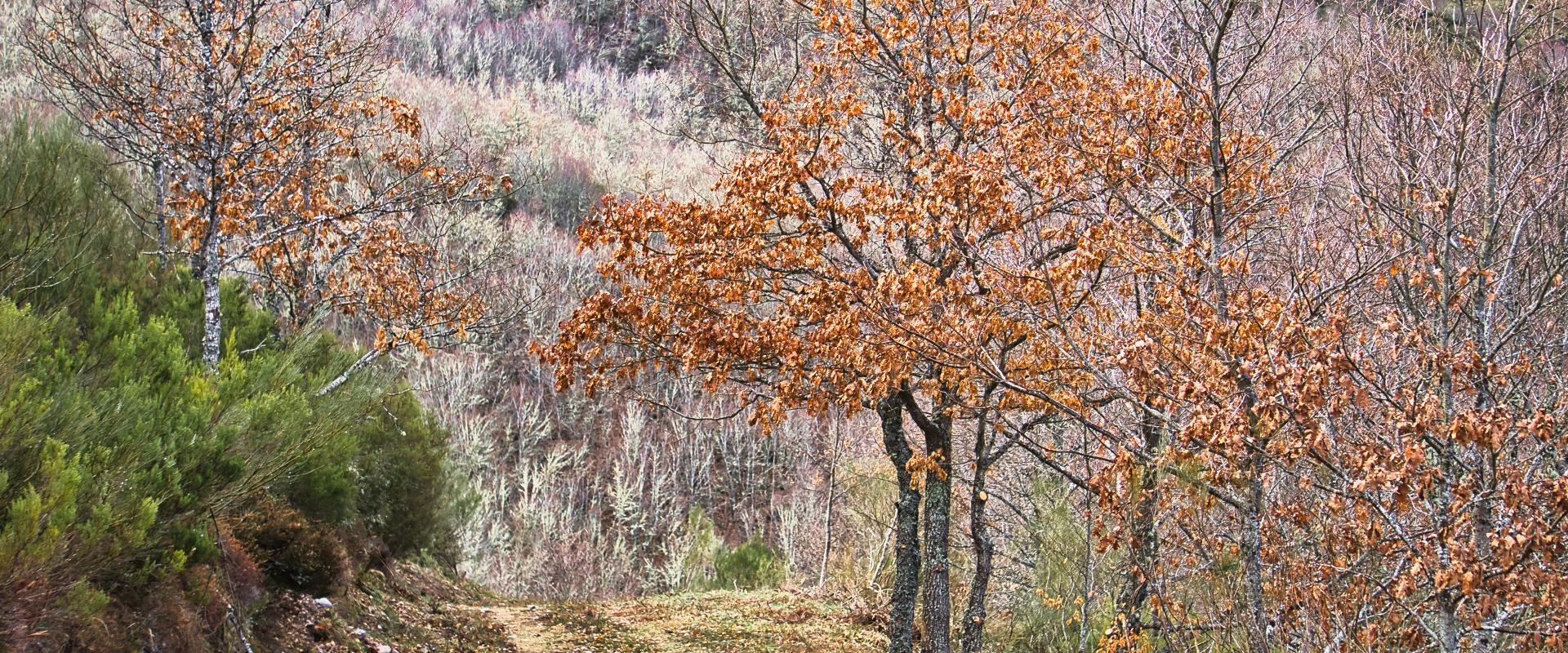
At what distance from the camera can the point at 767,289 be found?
757cm

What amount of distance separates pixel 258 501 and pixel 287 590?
31.4 inches

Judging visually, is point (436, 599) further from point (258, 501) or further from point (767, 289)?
point (767, 289)

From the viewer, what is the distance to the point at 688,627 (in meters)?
10.8

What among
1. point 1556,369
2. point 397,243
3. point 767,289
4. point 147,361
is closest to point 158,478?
point 147,361

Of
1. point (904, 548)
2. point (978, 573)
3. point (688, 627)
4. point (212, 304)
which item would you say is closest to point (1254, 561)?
point (978, 573)

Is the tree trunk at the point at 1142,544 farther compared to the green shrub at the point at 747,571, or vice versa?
the green shrub at the point at 747,571

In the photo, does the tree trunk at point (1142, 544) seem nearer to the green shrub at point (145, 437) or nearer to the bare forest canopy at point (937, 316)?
the bare forest canopy at point (937, 316)

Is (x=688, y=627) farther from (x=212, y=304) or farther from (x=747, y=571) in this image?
(x=212, y=304)

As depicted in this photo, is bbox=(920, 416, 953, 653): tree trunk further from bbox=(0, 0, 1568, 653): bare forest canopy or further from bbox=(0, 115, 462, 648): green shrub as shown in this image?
bbox=(0, 115, 462, 648): green shrub

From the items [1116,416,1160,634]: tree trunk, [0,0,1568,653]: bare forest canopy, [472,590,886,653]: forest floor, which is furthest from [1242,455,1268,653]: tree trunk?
[472,590,886,653]: forest floor

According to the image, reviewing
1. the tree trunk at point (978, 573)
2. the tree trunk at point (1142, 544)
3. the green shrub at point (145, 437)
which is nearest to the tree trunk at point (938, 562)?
the tree trunk at point (978, 573)

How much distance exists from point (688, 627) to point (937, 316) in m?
5.58

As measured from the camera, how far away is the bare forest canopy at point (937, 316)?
14.2ft

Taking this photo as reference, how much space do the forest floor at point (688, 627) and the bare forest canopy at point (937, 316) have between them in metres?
0.14
